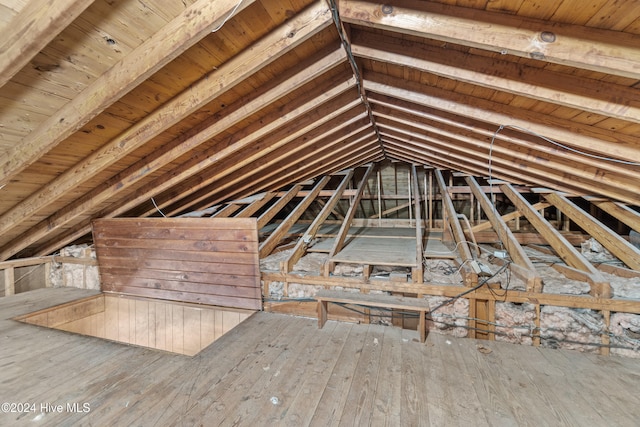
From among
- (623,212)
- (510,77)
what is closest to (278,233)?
(510,77)

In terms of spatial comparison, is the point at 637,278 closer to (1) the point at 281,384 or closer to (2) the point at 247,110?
(1) the point at 281,384

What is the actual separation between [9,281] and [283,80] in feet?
17.6

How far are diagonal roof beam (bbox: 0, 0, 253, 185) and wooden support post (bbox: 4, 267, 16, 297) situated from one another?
10.8ft

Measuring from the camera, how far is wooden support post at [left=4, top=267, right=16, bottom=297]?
4.10 metres

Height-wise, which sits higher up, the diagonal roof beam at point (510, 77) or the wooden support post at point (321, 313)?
the diagonal roof beam at point (510, 77)

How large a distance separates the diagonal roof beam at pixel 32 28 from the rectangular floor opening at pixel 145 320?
2.97 meters

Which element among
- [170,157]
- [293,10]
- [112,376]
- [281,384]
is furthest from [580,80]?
[112,376]

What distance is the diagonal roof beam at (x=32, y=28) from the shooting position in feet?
3.68

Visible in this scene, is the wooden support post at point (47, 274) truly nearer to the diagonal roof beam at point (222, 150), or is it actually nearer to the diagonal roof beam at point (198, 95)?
the diagonal roof beam at point (222, 150)

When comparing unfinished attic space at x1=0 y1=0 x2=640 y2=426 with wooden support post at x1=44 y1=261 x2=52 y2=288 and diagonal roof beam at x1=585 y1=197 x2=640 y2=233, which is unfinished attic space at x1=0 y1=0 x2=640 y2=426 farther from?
wooden support post at x1=44 y1=261 x2=52 y2=288

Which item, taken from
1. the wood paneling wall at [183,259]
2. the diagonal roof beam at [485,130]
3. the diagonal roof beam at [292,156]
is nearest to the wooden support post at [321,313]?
the wood paneling wall at [183,259]

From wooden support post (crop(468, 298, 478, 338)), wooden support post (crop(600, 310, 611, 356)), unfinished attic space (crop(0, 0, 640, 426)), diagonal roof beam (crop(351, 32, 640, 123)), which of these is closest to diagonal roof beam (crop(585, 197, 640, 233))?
unfinished attic space (crop(0, 0, 640, 426))

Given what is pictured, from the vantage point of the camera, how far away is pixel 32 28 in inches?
47.0

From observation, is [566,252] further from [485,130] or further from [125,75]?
[125,75]
